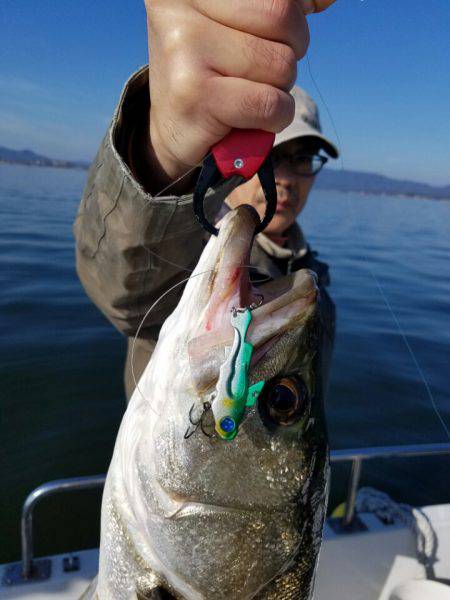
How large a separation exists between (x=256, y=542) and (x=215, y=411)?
430mm

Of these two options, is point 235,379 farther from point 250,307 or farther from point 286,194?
point 286,194

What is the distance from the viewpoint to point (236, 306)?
1199 millimetres

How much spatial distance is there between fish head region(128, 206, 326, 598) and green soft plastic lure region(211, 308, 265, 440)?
0.09ft

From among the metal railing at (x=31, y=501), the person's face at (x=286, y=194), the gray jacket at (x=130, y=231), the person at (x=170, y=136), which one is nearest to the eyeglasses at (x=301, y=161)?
the person's face at (x=286, y=194)

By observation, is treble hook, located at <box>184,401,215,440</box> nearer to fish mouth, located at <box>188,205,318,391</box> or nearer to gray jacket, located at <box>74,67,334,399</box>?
fish mouth, located at <box>188,205,318,391</box>

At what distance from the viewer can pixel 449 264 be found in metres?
11.6

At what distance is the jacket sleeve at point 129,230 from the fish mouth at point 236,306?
9.5 inches

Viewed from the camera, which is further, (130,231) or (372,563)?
(372,563)

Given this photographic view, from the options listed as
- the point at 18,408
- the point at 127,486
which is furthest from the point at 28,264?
the point at 127,486

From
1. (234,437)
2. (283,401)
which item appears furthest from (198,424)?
(283,401)

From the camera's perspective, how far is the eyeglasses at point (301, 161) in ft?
11.6

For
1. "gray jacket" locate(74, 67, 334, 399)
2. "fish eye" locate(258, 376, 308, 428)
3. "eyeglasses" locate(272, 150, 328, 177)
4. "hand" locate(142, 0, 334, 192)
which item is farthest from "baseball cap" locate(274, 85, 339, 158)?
"fish eye" locate(258, 376, 308, 428)

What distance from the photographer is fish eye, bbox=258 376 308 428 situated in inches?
50.1

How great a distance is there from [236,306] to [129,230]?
0.70 meters
